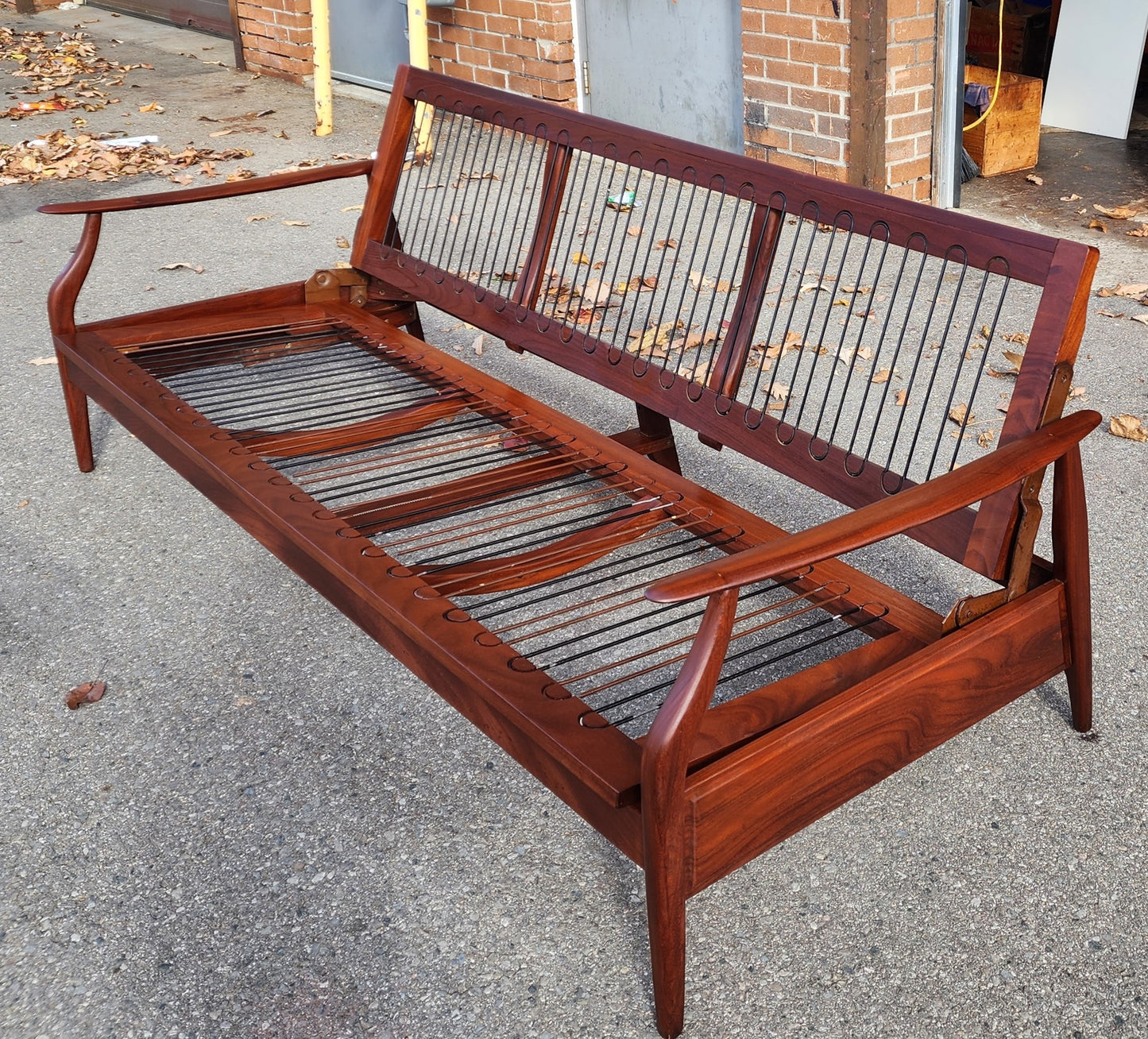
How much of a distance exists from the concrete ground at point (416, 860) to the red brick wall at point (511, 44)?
15.1 ft

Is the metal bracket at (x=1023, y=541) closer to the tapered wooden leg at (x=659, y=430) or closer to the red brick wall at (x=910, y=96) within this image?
the tapered wooden leg at (x=659, y=430)

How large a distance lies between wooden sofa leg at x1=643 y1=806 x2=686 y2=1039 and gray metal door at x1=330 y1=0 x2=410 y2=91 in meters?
7.65

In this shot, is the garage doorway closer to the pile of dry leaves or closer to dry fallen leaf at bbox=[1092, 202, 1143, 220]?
the pile of dry leaves

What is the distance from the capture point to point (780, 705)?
2.03 metres

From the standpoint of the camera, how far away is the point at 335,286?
3.93 metres

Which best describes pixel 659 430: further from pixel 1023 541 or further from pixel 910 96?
pixel 910 96

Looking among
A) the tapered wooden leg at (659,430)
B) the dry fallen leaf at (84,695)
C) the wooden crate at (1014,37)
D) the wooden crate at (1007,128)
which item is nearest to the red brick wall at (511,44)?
the wooden crate at (1007,128)

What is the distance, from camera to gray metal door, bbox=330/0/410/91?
8.50m

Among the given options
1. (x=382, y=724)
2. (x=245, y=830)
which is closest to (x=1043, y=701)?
(x=382, y=724)

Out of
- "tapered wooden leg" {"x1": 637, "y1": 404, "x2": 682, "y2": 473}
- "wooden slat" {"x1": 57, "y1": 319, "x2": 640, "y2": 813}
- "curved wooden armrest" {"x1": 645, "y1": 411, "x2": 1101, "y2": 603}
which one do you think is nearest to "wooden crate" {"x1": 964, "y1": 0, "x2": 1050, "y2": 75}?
"tapered wooden leg" {"x1": 637, "y1": 404, "x2": 682, "y2": 473}

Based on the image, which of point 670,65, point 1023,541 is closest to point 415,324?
point 1023,541

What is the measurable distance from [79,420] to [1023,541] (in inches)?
111

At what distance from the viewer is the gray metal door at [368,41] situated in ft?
27.9

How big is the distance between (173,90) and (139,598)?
7527mm
